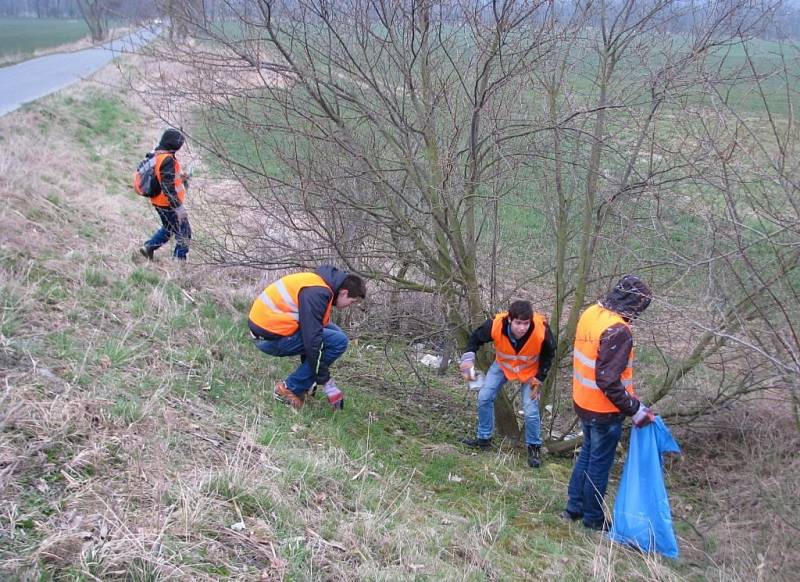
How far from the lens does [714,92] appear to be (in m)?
4.45

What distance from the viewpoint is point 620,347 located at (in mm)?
4531

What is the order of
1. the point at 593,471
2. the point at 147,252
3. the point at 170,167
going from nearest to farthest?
the point at 593,471 < the point at 170,167 < the point at 147,252

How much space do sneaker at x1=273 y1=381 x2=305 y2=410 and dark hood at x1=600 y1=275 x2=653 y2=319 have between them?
246cm

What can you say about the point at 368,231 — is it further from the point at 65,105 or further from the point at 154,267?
the point at 65,105

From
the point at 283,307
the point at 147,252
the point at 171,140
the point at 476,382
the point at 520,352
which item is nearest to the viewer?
the point at 283,307

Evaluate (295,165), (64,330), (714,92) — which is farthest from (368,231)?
(714,92)

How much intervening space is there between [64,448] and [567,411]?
16.9 ft

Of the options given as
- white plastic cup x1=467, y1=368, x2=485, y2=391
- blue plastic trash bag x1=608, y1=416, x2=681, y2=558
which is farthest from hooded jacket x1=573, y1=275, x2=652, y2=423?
white plastic cup x1=467, y1=368, x2=485, y2=391

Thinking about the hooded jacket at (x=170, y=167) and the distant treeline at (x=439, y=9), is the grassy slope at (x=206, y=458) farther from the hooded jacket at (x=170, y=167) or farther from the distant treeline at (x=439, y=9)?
the distant treeline at (x=439, y=9)

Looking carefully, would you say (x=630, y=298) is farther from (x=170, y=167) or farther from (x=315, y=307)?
(x=170, y=167)

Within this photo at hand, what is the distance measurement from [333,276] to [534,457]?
2.32m

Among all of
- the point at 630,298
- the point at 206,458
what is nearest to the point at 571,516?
the point at 630,298

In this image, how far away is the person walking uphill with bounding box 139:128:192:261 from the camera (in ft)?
24.6

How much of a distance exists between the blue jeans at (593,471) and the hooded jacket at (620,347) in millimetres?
250
